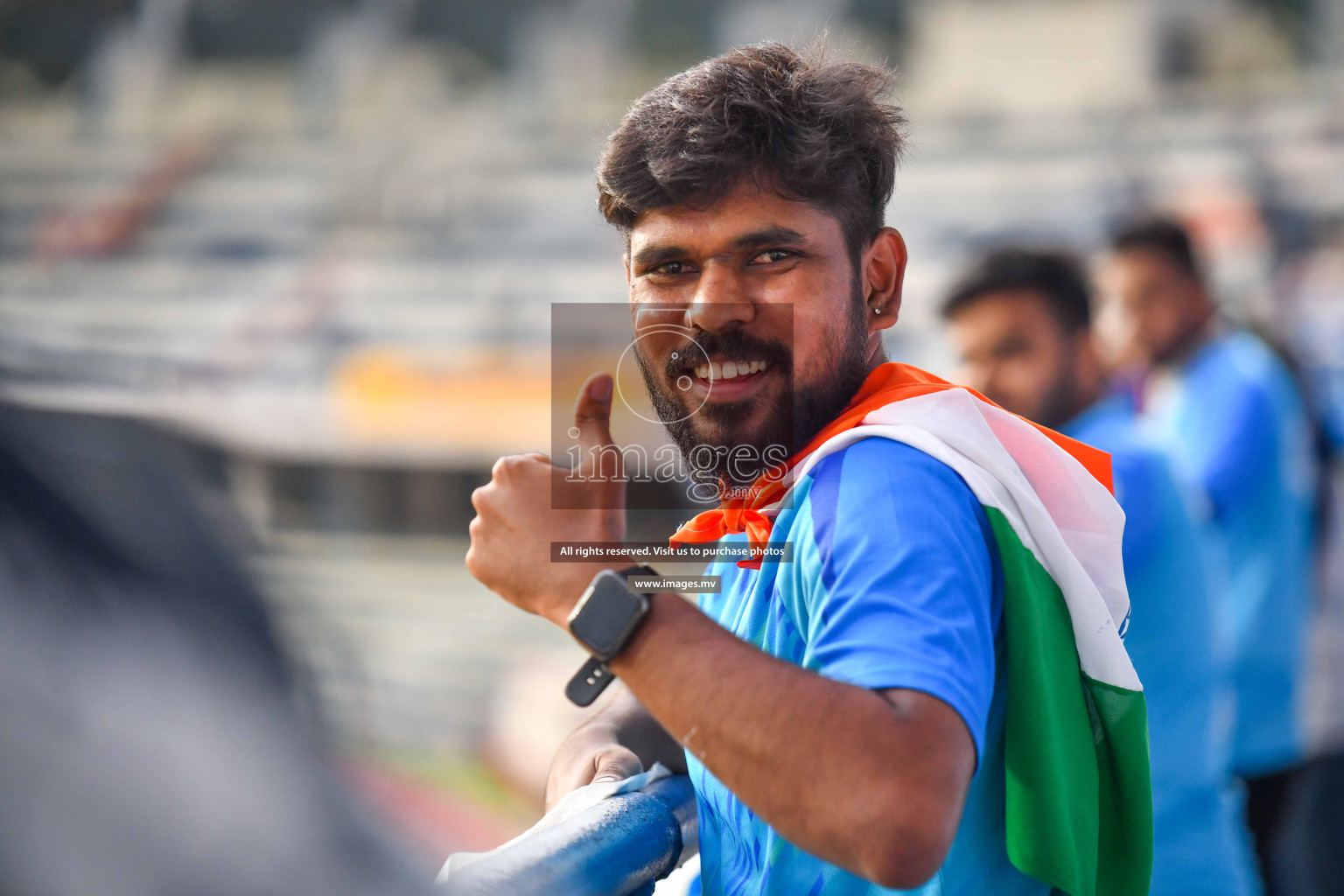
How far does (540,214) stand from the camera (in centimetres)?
1559

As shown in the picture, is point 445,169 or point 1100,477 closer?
point 1100,477

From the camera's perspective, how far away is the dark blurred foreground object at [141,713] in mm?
623

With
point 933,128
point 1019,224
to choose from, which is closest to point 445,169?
point 933,128

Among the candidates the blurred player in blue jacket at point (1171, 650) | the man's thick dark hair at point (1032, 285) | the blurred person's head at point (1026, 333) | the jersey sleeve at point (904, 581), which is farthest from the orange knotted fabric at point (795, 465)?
the man's thick dark hair at point (1032, 285)

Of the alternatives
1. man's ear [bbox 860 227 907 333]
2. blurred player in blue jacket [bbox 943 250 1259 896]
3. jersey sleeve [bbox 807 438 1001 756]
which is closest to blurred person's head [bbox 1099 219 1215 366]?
blurred player in blue jacket [bbox 943 250 1259 896]

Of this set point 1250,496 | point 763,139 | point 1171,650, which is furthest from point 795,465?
point 1250,496

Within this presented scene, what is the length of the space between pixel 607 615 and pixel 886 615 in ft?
0.71

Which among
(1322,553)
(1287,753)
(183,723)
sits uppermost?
(183,723)

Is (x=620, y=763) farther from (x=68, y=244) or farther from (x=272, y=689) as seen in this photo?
(x=68, y=244)

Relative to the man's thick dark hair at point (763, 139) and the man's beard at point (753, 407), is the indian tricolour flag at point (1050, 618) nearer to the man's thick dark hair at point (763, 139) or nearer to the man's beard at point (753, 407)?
the man's beard at point (753, 407)

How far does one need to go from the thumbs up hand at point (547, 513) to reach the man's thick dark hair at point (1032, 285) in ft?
5.86

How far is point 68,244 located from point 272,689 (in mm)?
18988

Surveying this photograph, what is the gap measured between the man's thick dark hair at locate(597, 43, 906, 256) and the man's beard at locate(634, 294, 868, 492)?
11 cm

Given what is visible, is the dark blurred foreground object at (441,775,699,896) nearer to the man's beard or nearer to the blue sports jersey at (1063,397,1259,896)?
the man's beard
